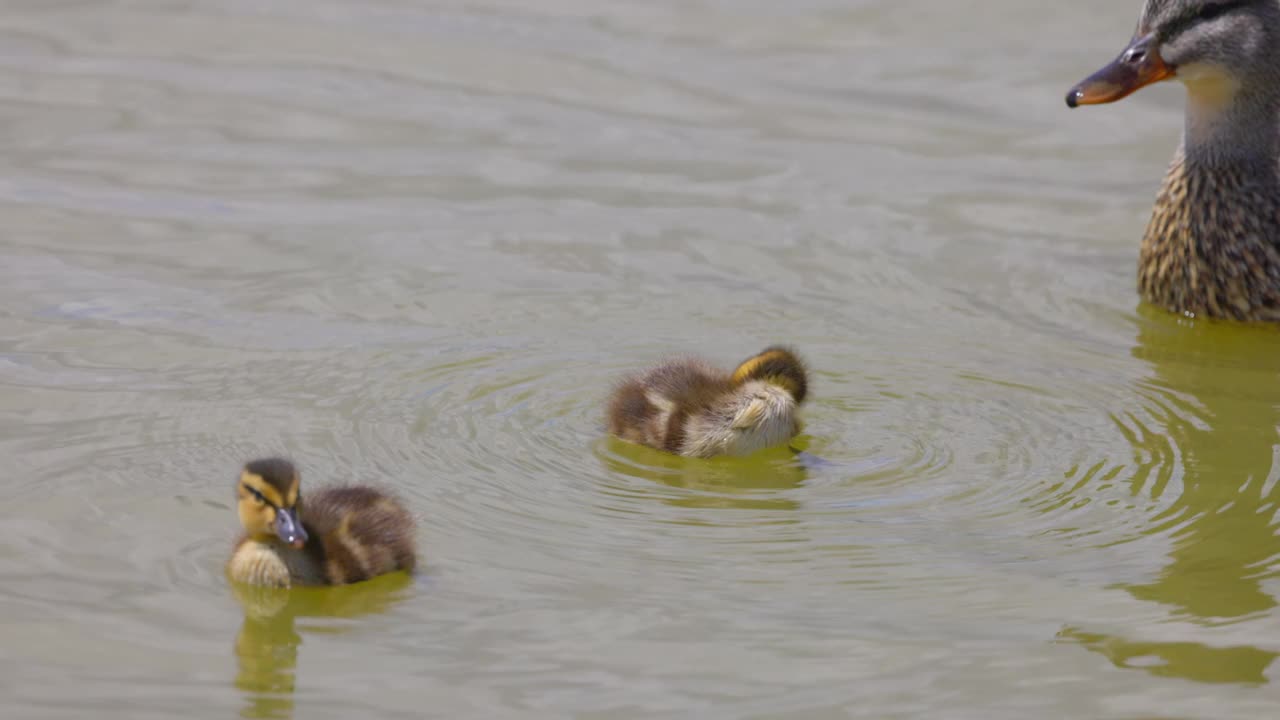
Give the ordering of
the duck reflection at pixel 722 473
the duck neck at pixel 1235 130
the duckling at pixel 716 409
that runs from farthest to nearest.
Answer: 1. the duck neck at pixel 1235 130
2. the duckling at pixel 716 409
3. the duck reflection at pixel 722 473

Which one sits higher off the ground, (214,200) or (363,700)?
(214,200)

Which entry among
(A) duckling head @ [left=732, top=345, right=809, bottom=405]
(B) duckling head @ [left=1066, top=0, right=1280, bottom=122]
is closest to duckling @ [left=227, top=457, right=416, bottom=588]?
(A) duckling head @ [left=732, top=345, right=809, bottom=405]

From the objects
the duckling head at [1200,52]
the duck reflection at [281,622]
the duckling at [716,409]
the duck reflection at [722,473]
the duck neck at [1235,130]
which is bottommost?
the duck reflection at [281,622]

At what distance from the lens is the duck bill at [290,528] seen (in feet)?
13.8

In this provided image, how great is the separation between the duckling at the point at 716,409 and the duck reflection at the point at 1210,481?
37.3 inches

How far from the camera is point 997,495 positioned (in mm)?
4961

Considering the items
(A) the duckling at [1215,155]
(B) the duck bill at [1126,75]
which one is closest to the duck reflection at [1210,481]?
(A) the duckling at [1215,155]

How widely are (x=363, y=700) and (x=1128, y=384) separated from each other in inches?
116

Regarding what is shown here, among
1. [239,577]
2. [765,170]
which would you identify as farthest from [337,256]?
[239,577]

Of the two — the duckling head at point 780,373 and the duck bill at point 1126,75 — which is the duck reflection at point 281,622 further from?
the duck bill at point 1126,75

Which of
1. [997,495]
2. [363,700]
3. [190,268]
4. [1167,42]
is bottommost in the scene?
[363,700]

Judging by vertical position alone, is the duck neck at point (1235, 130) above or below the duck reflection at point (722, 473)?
above

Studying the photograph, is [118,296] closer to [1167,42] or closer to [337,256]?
[337,256]

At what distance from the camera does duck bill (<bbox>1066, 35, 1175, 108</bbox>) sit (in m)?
6.77
